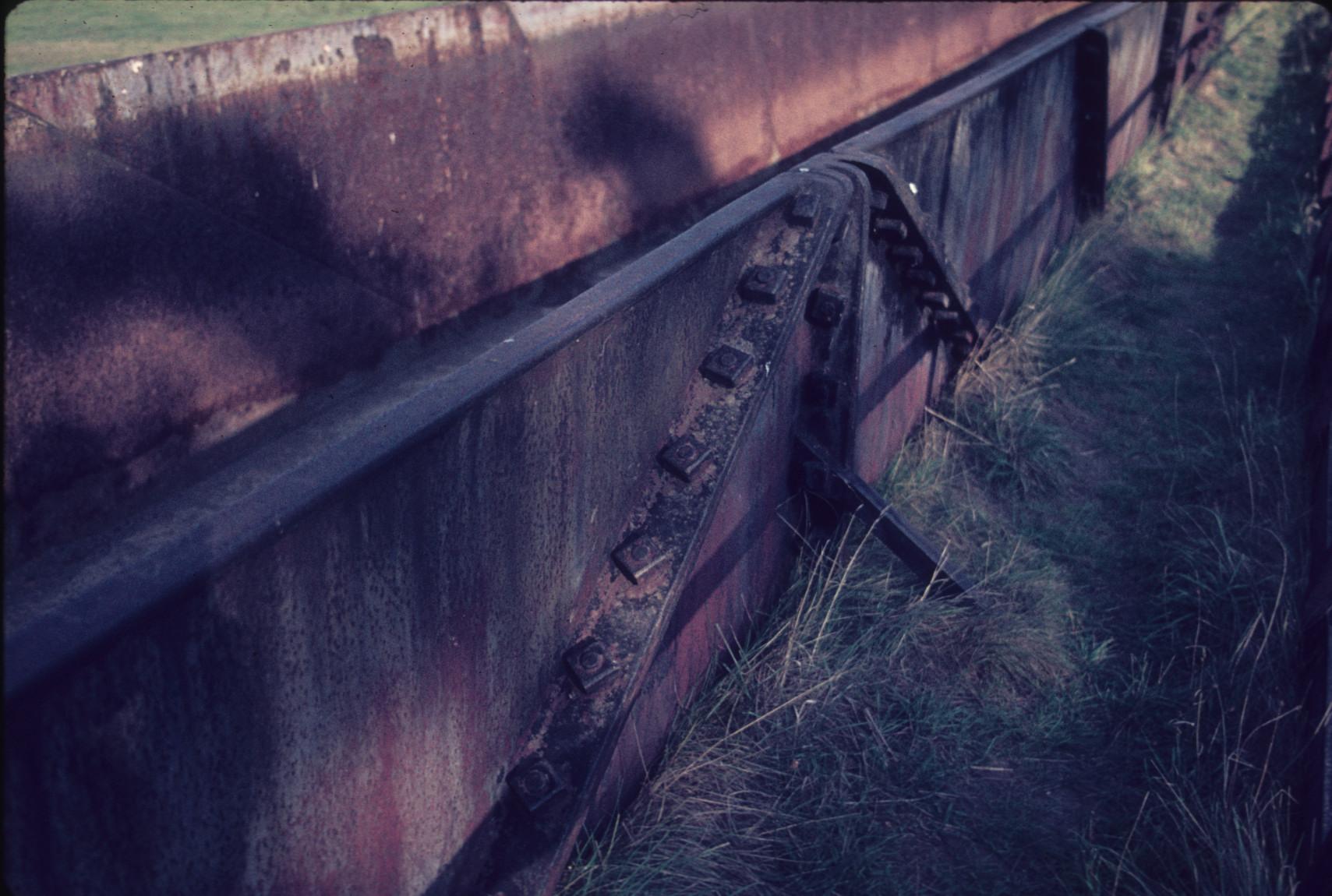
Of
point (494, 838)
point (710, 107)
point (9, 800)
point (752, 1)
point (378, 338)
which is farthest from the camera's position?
point (752, 1)

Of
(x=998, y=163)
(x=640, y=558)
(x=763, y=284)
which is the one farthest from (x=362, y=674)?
(x=998, y=163)

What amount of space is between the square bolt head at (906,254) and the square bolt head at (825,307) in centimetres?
59

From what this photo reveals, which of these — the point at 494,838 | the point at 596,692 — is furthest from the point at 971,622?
the point at 494,838

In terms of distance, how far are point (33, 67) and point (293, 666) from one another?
224cm

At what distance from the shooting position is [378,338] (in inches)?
142

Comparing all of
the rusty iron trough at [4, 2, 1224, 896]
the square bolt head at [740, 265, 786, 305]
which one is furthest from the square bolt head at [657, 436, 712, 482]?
the square bolt head at [740, 265, 786, 305]

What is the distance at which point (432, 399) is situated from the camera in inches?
52.4

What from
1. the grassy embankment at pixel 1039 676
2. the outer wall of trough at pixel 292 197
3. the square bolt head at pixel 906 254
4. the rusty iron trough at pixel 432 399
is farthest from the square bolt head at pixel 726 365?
the outer wall of trough at pixel 292 197

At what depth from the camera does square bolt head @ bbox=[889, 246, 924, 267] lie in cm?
291

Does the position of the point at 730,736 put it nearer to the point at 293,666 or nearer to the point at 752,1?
the point at 293,666

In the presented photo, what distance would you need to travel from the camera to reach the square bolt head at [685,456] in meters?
1.89

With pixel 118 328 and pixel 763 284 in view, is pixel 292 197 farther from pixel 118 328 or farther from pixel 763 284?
pixel 763 284

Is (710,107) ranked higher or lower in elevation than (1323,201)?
higher

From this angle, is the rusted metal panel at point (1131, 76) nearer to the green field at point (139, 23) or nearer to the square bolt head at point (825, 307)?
the square bolt head at point (825, 307)
